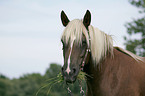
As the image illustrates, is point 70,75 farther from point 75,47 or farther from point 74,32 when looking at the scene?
point 74,32

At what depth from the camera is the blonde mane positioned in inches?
172

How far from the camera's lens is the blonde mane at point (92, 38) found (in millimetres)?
4379

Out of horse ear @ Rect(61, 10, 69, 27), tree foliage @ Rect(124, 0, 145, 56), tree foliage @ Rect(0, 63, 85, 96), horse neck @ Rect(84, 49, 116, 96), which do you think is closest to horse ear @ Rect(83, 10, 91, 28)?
horse ear @ Rect(61, 10, 69, 27)

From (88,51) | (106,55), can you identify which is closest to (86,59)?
(88,51)

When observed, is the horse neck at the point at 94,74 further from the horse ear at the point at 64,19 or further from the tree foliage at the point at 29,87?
the tree foliage at the point at 29,87

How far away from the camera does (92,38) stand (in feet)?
15.4

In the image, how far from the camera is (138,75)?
4691mm

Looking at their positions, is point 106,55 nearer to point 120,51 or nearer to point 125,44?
point 120,51

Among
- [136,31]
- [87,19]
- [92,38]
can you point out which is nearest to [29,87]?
[136,31]

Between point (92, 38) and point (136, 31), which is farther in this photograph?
point (136, 31)

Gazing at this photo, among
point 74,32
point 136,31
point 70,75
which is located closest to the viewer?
point 70,75

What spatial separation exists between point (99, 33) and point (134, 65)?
107cm

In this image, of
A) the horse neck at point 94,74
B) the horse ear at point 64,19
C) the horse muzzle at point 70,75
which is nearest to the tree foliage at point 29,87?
the horse neck at point 94,74

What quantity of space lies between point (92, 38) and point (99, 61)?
0.54m
